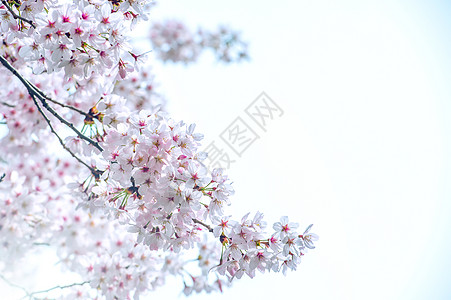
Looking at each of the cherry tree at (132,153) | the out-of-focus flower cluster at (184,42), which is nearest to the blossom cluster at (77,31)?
the cherry tree at (132,153)

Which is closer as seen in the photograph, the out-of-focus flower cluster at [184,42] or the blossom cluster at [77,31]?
the blossom cluster at [77,31]

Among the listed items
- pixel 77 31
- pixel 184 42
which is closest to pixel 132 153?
pixel 77 31

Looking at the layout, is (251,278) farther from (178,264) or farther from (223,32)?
(223,32)

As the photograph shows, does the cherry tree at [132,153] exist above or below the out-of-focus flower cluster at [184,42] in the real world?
below

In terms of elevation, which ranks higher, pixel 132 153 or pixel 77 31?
pixel 77 31

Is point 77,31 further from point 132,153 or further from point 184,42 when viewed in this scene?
point 184,42

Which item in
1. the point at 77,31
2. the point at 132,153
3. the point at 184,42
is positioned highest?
the point at 184,42

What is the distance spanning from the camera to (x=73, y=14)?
86.7 inches

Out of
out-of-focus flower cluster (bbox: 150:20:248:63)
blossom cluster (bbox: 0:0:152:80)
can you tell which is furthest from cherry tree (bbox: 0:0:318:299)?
out-of-focus flower cluster (bbox: 150:20:248:63)

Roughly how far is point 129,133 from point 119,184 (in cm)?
39

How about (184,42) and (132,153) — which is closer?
(132,153)

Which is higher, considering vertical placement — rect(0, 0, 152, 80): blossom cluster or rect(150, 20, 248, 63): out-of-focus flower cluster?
rect(150, 20, 248, 63): out-of-focus flower cluster

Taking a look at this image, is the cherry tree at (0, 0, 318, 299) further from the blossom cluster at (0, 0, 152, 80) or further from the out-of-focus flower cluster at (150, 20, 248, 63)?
the out-of-focus flower cluster at (150, 20, 248, 63)

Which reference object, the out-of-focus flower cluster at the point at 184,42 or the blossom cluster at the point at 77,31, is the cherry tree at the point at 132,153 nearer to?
the blossom cluster at the point at 77,31
